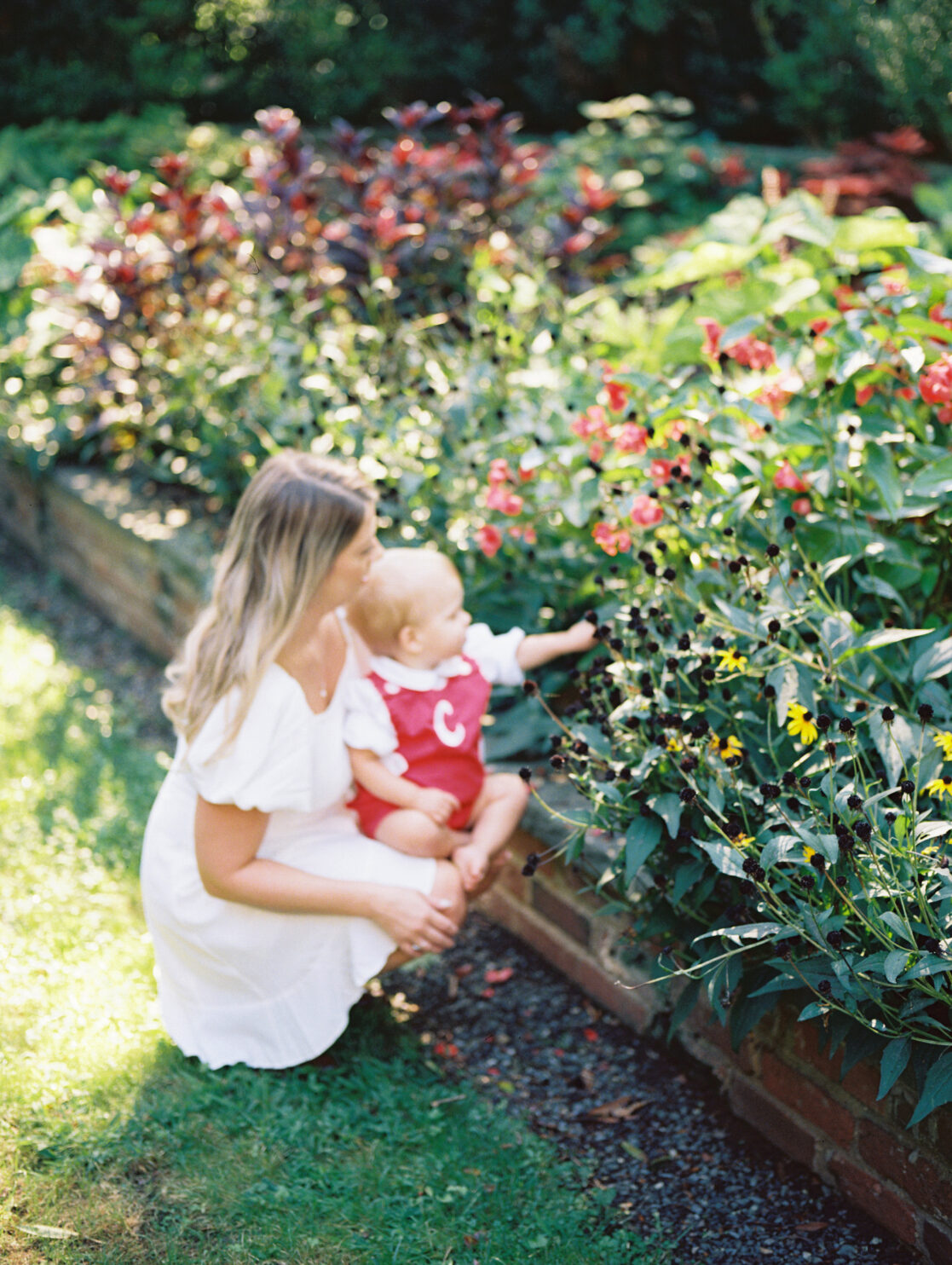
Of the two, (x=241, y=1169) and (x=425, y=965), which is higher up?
(x=241, y=1169)

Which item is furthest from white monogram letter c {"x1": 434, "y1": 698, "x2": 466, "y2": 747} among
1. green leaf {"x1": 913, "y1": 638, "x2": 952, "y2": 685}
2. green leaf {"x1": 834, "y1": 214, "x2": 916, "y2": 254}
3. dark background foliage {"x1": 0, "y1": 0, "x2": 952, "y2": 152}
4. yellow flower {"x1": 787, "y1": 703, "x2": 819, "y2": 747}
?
dark background foliage {"x1": 0, "y1": 0, "x2": 952, "y2": 152}

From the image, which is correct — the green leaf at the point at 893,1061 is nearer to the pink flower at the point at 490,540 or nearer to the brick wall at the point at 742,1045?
the brick wall at the point at 742,1045

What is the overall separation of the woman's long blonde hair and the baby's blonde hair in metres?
0.18

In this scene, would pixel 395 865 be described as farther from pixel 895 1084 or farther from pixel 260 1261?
pixel 895 1084

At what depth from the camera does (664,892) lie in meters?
2.06

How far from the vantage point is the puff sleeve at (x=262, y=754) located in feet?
6.81

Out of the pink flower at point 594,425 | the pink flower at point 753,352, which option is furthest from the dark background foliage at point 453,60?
the pink flower at point 594,425

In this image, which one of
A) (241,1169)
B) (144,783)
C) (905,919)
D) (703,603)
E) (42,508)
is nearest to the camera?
(905,919)

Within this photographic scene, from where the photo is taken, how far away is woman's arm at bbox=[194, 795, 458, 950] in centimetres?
213

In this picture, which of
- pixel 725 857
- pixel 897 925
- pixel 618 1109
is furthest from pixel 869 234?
pixel 618 1109

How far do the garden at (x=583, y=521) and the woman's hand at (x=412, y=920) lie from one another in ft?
0.74

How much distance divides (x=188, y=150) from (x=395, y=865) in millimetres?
4966

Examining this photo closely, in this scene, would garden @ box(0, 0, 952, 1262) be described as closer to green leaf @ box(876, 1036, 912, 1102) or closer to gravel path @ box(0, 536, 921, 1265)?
green leaf @ box(876, 1036, 912, 1102)

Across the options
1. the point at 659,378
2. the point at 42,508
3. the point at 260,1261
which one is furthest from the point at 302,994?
the point at 42,508
